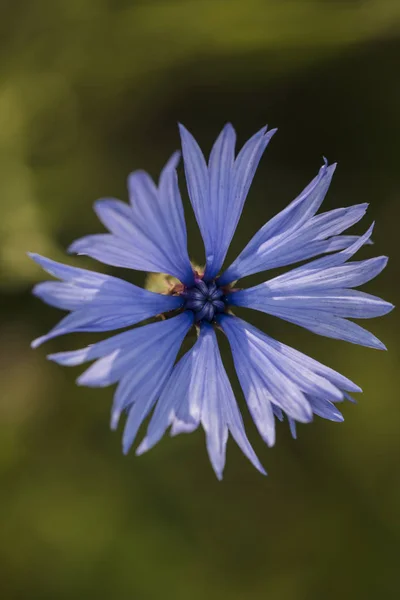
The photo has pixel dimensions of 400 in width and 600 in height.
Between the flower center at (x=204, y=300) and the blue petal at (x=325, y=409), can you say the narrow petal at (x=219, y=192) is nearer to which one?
the flower center at (x=204, y=300)

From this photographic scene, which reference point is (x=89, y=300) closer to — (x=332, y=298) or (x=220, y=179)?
(x=220, y=179)

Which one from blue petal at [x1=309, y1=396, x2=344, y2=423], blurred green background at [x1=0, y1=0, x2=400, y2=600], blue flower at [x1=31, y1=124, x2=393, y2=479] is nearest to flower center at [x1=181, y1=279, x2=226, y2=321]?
blue flower at [x1=31, y1=124, x2=393, y2=479]

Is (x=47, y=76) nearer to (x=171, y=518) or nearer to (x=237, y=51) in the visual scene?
(x=237, y=51)

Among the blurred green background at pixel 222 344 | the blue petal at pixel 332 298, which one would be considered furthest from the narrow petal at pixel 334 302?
the blurred green background at pixel 222 344

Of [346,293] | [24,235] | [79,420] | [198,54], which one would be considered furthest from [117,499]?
[198,54]

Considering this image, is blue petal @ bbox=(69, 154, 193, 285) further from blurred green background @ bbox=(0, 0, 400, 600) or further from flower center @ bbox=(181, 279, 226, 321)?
blurred green background @ bbox=(0, 0, 400, 600)
